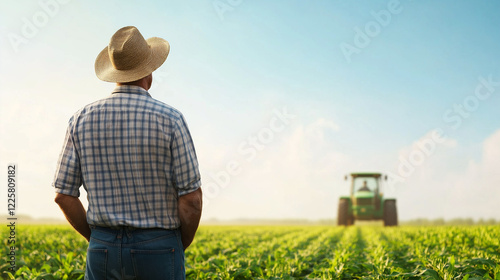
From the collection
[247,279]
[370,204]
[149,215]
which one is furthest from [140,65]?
[370,204]

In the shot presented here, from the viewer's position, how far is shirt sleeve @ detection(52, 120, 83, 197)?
2.34 metres

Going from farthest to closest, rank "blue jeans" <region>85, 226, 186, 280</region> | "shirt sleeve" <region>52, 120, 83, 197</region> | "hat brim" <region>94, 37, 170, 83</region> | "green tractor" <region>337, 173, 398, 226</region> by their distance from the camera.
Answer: "green tractor" <region>337, 173, 398, 226</region>, "hat brim" <region>94, 37, 170, 83</region>, "shirt sleeve" <region>52, 120, 83, 197</region>, "blue jeans" <region>85, 226, 186, 280</region>

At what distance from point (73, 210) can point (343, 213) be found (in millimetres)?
18734

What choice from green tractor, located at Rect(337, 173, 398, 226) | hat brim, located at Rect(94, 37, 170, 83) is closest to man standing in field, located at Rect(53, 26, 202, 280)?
hat brim, located at Rect(94, 37, 170, 83)

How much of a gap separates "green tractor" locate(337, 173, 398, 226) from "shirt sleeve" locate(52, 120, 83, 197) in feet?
60.6

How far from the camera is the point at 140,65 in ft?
8.23

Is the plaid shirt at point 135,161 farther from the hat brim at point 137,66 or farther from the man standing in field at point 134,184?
the hat brim at point 137,66

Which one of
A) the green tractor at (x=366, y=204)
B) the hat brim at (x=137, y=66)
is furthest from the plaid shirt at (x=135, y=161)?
the green tractor at (x=366, y=204)

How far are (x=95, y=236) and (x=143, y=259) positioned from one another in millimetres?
331

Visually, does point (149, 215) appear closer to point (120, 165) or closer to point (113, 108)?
point (120, 165)

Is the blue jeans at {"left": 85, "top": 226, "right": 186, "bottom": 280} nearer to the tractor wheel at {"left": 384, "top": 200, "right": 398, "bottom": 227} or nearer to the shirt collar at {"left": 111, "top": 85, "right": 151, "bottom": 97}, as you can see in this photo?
the shirt collar at {"left": 111, "top": 85, "right": 151, "bottom": 97}

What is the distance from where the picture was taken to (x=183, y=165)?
2186mm

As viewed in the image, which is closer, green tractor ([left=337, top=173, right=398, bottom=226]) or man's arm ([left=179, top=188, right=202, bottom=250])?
man's arm ([left=179, top=188, right=202, bottom=250])

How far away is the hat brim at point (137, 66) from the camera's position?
8.05 feet
